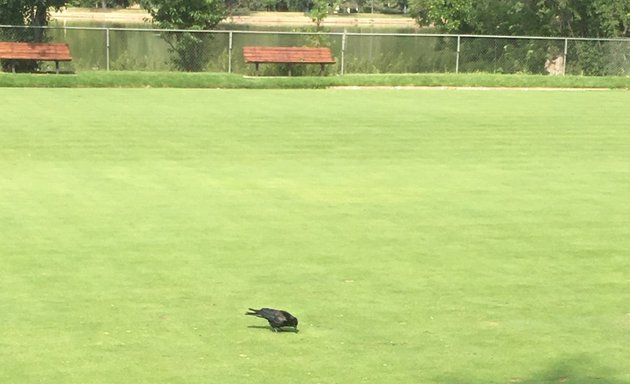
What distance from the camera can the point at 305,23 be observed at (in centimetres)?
8506

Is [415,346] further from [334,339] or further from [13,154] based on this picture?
[13,154]

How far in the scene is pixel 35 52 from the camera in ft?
116

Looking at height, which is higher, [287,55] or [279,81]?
[287,55]

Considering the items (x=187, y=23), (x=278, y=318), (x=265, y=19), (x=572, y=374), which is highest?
(x=187, y=23)

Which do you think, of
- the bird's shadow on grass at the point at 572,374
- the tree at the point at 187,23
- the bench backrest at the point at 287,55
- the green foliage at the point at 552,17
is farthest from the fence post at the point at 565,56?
the bird's shadow on grass at the point at 572,374

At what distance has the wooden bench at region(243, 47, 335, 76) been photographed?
37375mm

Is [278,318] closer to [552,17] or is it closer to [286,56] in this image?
[286,56]

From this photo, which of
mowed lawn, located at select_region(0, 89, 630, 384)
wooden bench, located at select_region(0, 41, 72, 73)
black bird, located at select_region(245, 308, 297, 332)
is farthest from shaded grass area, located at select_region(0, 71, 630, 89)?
black bird, located at select_region(245, 308, 297, 332)

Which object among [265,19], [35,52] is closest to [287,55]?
[35,52]

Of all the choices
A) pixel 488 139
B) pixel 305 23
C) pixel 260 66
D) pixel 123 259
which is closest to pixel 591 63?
pixel 260 66

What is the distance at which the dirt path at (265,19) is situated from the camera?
258 feet

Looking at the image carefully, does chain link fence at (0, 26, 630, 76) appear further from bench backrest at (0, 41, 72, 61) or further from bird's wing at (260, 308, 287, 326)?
bird's wing at (260, 308, 287, 326)

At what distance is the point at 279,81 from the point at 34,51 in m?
7.36

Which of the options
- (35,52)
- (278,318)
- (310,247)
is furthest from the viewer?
(35,52)
